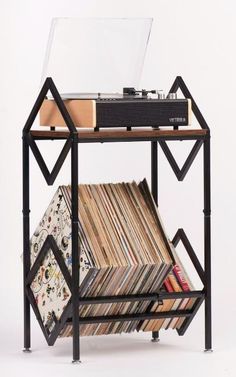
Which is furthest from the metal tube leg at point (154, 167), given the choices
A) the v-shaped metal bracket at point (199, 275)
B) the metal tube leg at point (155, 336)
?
the v-shaped metal bracket at point (199, 275)

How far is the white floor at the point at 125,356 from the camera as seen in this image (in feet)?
20.6

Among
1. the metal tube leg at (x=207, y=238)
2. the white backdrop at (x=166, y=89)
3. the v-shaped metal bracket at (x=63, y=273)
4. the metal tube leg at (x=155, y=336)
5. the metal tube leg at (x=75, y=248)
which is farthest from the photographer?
the white backdrop at (x=166, y=89)

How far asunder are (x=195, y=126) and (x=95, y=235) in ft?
5.78

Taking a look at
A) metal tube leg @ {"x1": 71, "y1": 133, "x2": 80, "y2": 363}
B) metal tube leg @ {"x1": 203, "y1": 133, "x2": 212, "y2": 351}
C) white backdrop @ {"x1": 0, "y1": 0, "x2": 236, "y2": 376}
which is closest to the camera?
metal tube leg @ {"x1": 71, "y1": 133, "x2": 80, "y2": 363}

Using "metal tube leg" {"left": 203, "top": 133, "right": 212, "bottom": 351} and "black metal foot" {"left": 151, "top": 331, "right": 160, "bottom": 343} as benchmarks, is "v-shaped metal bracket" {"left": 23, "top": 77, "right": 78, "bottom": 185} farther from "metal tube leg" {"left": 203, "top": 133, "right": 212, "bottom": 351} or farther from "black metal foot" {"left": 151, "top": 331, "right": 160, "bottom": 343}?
"black metal foot" {"left": 151, "top": 331, "right": 160, "bottom": 343}

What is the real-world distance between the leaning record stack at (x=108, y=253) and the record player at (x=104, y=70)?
0.36m

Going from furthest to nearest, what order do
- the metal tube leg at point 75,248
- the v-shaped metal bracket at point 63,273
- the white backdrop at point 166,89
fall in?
the white backdrop at point 166,89
the v-shaped metal bracket at point 63,273
the metal tube leg at point 75,248

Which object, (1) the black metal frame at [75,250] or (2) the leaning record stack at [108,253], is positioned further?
(2) the leaning record stack at [108,253]

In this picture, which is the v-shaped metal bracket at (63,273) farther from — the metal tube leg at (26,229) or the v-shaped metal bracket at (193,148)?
the v-shaped metal bracket at (193,148)

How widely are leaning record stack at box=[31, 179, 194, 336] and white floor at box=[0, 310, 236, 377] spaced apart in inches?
4.5

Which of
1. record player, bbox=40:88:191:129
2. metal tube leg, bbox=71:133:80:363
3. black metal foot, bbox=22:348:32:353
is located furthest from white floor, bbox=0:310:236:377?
record player, bbox=40:88:191:129

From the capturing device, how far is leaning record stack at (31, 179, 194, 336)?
21.0ft
